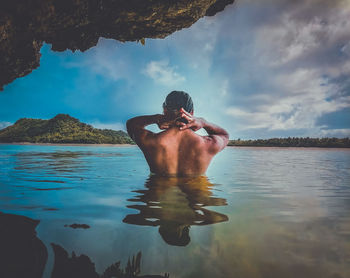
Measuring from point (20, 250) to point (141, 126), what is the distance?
2654mm

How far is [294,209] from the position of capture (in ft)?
7.65

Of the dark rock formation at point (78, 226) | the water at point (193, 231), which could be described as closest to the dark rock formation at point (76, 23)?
the water at point (193, 231)

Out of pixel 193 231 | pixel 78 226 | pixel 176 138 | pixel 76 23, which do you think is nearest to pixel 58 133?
pixel 76 23

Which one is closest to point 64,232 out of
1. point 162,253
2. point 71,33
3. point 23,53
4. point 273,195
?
point 162,253

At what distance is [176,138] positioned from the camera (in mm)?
3607

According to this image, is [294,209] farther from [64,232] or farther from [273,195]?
[64,232]

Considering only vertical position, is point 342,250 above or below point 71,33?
below

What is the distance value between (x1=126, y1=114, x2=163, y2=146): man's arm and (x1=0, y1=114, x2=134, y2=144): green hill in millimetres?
46806

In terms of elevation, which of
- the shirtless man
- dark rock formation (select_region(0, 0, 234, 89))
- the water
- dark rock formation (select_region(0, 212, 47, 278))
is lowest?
the water

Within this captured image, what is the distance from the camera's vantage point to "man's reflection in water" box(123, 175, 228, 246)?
1634 mm

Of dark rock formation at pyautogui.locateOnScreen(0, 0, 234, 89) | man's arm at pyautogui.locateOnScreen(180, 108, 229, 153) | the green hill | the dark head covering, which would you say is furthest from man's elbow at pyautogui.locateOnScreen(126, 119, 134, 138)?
the green hill

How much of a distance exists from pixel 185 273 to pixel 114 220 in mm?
1033

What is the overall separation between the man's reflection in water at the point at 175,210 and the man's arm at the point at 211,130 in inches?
40.8

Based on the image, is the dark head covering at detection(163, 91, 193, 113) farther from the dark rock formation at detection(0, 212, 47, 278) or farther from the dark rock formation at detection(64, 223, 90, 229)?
the dark rock formation at detection(0, 212, 47, 278)
